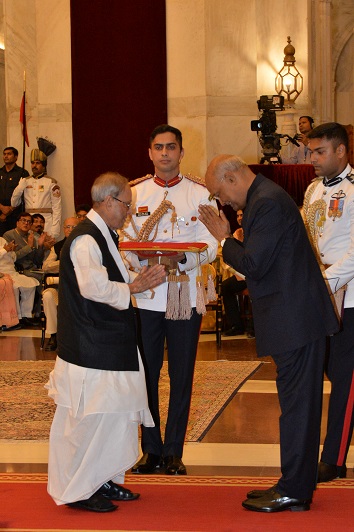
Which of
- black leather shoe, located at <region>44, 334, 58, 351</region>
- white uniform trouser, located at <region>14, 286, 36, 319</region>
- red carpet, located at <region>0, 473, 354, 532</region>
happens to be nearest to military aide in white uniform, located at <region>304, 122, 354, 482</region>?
red carpet, located at <region>0, 473, 354, 532</region>

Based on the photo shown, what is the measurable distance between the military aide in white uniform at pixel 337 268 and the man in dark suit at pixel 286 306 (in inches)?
24.3

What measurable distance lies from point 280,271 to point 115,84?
28.8 ft

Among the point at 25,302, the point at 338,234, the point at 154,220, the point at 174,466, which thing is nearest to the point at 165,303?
the point at 154,220

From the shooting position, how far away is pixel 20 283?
12.0 m

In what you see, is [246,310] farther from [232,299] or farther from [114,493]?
[114,493]

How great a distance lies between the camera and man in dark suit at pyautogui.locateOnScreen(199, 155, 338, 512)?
4656mm

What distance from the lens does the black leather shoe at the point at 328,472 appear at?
5.36 m

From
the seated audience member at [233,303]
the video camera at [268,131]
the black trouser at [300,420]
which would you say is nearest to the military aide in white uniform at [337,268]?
the black trouser at [300,420]

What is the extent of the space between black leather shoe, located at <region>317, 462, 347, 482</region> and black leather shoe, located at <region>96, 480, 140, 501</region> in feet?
3.21

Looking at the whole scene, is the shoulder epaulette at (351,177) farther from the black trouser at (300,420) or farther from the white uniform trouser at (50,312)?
the white uniform trouser at (50,312)

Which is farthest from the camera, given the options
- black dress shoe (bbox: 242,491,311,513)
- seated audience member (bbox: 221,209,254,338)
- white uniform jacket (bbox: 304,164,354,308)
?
seated audience member (bbox: 221,209,254,338)

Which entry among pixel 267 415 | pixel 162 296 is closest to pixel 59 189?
pixel 267 415

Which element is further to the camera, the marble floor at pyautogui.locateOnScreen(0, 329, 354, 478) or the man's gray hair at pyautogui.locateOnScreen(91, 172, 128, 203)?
the marble floor at pyautogui.locateOnScreen(0, 329, 354, 478)

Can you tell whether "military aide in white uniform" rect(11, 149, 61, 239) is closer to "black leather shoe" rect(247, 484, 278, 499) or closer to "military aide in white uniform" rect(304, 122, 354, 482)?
"military aide in white uniform" rect(304, 122, 354, 482)
